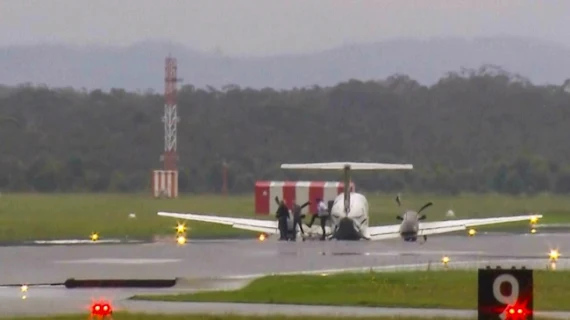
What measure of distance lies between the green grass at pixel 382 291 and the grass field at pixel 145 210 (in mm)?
22032

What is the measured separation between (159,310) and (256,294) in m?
3.18

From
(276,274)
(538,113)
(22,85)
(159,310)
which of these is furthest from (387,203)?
(159,310)

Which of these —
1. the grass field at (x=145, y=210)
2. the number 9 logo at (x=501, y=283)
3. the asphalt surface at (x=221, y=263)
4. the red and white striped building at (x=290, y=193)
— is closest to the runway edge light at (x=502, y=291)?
the number 9 logo at (x=501, y=283)

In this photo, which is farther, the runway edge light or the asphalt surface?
the asphalt surface

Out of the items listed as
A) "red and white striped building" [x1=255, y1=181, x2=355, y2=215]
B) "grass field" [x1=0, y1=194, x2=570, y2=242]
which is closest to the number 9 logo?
"grass field" [x1=0, y1=194, x2=570, y2=242]

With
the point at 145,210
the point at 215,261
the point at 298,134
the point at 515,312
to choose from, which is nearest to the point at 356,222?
the point at 215,261

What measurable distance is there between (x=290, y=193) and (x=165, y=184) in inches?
936

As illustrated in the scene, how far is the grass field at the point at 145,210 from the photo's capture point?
187 ft

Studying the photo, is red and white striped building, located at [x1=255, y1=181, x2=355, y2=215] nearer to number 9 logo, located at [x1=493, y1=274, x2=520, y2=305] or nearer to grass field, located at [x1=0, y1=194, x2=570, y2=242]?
grass field, located at [x1=0, y1=194, x2=570, y2=242]

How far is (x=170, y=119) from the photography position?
378 feet

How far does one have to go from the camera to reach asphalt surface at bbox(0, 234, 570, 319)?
2420 centimetres

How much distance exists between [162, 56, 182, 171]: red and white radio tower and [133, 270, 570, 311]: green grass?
Result: 3170 inches

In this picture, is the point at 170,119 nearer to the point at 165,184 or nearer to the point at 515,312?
the point at 165,184

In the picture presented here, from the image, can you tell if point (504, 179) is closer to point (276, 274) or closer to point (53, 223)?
point (53, 223)
